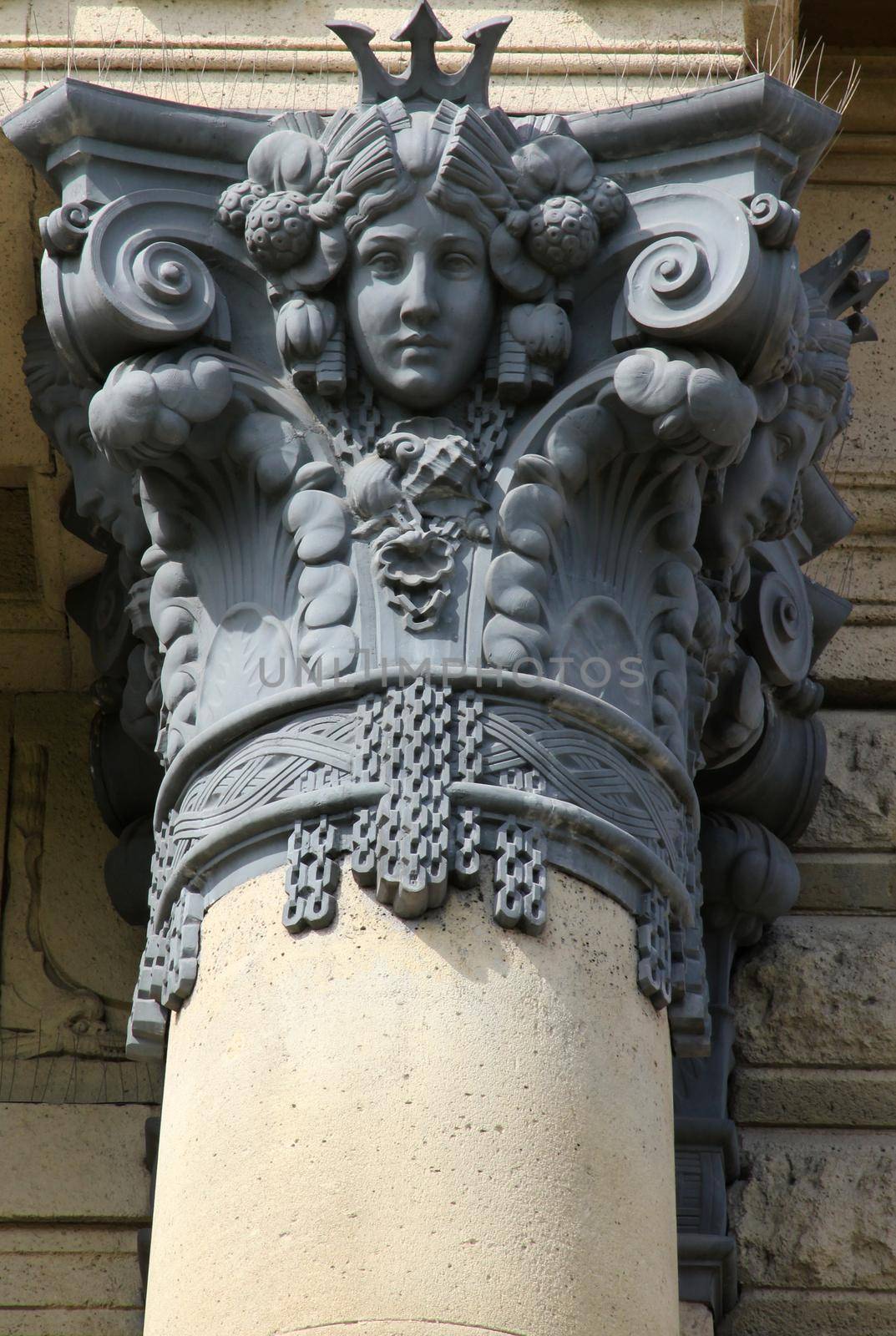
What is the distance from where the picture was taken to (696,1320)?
18.1 feet

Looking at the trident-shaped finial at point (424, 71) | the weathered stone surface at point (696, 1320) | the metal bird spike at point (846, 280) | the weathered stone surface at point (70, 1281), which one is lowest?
the weathered stone surface at point (696, 1320)

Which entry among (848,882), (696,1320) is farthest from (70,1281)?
(848,882)

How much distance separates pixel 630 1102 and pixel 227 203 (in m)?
2.03

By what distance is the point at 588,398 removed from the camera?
15.7 ft

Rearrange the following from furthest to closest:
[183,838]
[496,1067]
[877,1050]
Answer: [877,1050] < [183,838] < [496,1067]

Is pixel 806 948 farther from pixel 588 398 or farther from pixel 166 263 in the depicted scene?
pixel 166 263

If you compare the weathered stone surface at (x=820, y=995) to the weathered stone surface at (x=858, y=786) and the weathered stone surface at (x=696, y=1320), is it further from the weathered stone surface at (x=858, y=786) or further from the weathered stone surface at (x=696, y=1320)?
the weathered stone surface at (x=696, y=1320)

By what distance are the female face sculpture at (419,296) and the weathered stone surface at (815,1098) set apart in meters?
2.16

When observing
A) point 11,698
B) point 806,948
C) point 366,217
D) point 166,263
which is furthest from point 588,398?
point 11,698

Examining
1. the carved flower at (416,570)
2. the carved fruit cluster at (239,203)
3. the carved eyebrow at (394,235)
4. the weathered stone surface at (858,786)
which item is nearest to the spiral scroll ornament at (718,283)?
the carved eyebrow at (394,235)

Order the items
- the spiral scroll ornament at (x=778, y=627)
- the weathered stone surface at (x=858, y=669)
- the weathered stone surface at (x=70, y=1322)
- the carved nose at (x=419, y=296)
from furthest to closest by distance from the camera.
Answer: the weathered stone surface at (x=858, y=669)
the weathered stone surface at (x=70, y=1322)
the spiral scroll ornament at (x=778, y=627)
the carved nose at (x=419, y=296)

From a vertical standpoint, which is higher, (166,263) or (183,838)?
(166,263)

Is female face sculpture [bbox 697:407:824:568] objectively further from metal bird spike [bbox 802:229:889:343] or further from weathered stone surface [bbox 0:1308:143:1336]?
weathered stone surface [bbox 0:1308:143:1336]

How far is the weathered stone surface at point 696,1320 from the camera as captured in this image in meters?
5.50
